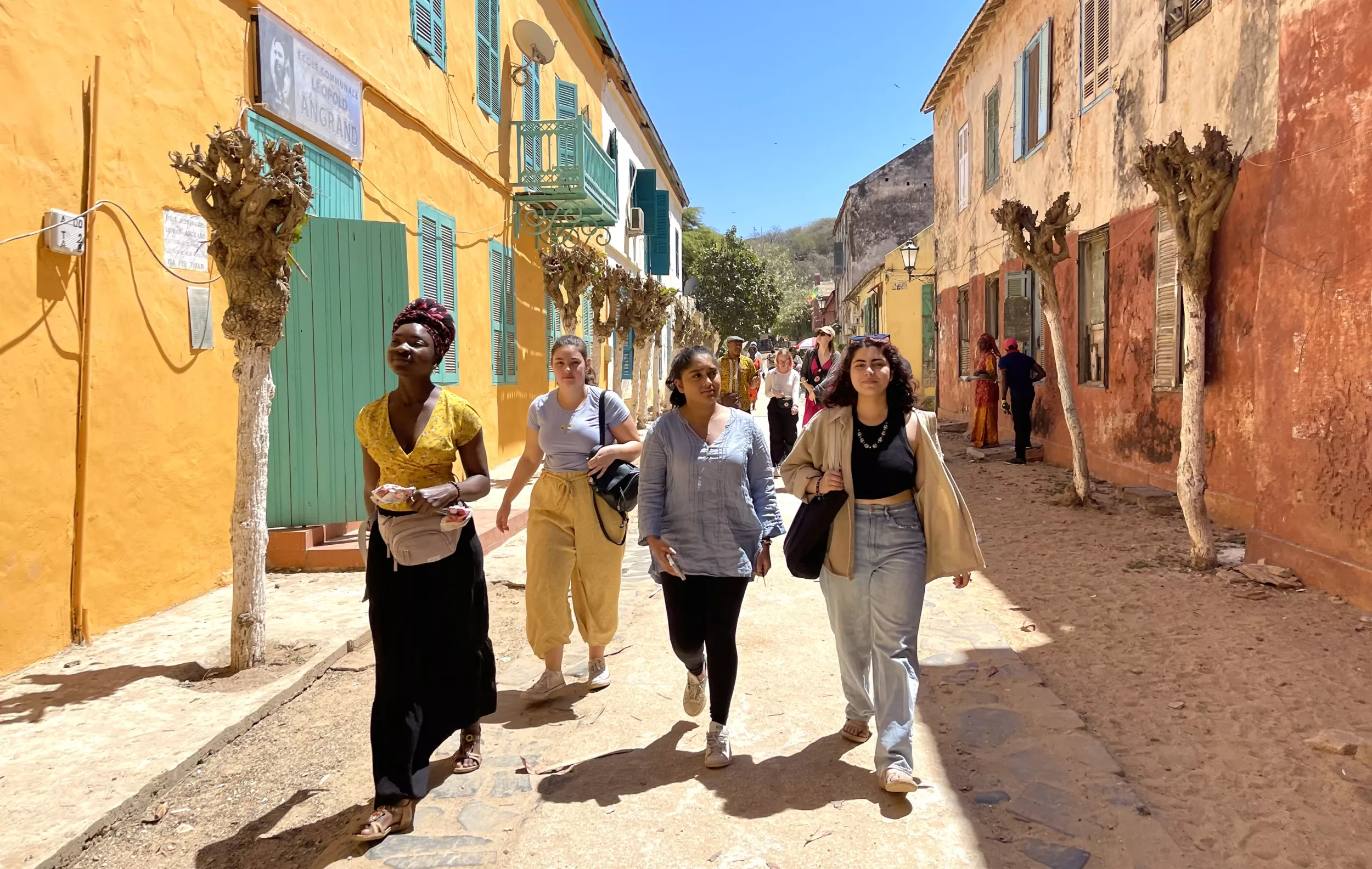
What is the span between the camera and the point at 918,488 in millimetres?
3410

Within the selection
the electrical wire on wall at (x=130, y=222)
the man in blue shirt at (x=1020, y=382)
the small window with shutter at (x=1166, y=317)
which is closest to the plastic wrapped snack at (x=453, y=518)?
the electrical wire on wall at (x=130, y=222)

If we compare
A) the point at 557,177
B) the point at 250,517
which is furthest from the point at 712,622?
the point at 557,177

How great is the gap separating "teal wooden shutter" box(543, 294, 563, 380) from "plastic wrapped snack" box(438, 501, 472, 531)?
36.7 ft

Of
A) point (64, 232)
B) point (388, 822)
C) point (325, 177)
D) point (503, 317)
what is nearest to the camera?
point (388, 822)

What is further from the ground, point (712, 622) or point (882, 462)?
point (882, 462)

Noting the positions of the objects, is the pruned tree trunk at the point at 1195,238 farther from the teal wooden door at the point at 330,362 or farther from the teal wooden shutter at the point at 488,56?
the teal wooden shutter at the point at 488,56

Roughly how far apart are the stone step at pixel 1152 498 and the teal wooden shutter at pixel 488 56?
887 centimetres

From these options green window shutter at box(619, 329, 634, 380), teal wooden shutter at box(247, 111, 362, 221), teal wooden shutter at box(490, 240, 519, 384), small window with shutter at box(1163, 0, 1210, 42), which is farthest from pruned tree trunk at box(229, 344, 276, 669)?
green window shutter at box(619, 329, 634, 380)

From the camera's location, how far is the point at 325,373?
22.7 ft

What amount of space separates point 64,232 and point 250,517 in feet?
5.99

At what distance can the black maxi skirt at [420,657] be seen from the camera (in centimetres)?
306

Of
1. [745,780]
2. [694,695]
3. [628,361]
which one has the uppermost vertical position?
[628,361]

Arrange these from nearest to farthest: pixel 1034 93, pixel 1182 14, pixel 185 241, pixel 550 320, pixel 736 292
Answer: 1. pixel 185 241
2. pixel 1182 14
3. pixel 1034 93
4. pixel 550 320
5. pixel 736 292

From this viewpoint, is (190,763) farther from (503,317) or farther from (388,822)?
(503,317)
